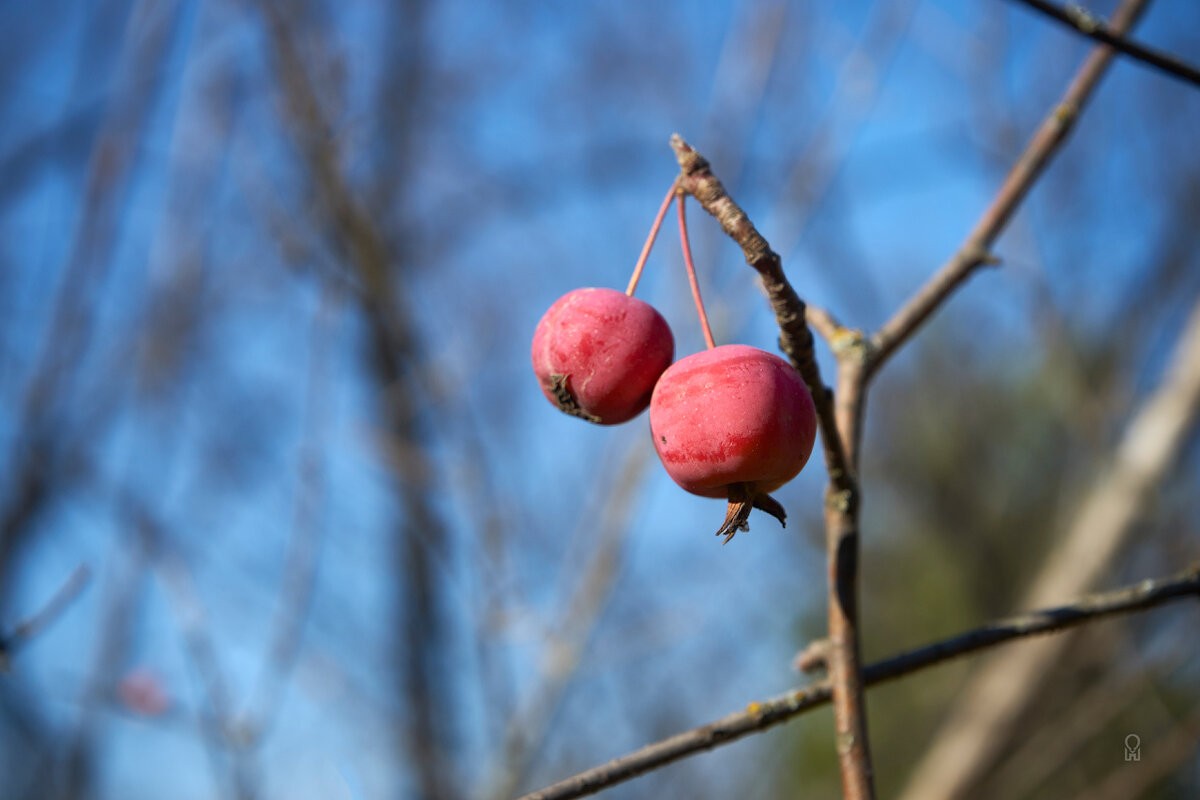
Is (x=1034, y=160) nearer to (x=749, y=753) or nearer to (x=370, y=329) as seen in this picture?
(x=370, y=329)

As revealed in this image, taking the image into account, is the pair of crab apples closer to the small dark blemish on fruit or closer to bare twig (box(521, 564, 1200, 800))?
the small dark blemish on fruit

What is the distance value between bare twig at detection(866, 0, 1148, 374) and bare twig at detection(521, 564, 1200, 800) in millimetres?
357

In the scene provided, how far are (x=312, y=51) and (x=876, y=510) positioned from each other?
688 centimetres

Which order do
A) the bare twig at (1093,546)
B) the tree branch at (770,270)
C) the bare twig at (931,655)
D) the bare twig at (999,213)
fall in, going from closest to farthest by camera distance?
1. the tree branch at (770,270)
2. the bare twig at (931,655)
3. the bare twig at (999,213)
4. the bare twig at (1093,546)

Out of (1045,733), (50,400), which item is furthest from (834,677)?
(50,400)

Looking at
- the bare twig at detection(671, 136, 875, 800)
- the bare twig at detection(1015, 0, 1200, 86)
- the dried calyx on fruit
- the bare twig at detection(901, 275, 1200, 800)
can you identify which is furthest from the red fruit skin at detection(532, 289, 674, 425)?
the bare twig at detection(901, 275, 1200, 800)

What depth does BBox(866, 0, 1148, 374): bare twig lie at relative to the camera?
1146 mm

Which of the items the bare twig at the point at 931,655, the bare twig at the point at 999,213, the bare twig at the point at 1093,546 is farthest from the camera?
the bare twig at the point at 1093,546

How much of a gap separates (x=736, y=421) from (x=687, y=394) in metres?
0.06

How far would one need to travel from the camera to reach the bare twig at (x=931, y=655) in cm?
83

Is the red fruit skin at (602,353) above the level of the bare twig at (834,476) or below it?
above

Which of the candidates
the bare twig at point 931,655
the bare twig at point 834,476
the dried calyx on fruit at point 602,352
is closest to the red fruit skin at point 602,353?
the dried calyx on fruit at point 602,352

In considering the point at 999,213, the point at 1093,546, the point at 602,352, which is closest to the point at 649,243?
the point at 602,352

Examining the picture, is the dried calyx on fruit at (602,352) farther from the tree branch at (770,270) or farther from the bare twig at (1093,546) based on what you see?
the bare twig at (1093,546)
